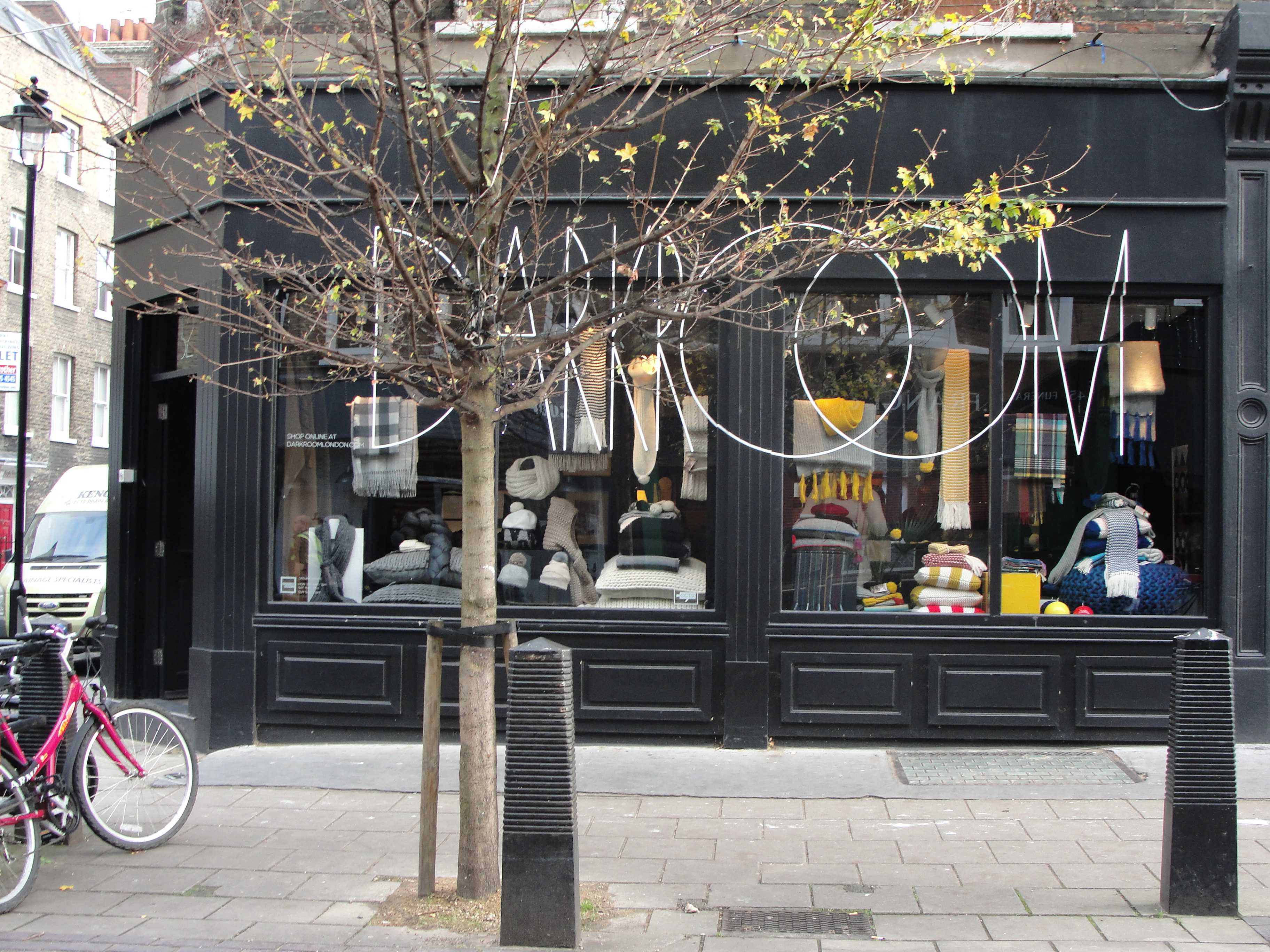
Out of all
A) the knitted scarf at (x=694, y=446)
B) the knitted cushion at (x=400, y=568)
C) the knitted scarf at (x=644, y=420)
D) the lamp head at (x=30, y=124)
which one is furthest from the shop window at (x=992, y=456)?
the lamp head at (x=30, y=124)

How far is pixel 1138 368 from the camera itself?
832cm

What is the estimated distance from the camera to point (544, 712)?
15.1 ft

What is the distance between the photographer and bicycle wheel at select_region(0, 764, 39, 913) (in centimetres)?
506

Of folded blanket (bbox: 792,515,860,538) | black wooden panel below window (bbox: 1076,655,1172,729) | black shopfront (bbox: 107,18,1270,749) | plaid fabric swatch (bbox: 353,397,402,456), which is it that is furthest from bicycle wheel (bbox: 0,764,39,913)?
black wooden panel below window (bbox: 1076,655,1172,729)

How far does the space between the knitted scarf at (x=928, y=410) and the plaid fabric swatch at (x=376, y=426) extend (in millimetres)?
3906

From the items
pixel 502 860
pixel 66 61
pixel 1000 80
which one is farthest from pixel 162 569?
pixel 66 61

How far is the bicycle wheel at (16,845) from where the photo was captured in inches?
199

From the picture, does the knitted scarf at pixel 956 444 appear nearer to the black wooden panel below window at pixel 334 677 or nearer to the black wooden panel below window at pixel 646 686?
the black wooden panel below window at pixel 646 686

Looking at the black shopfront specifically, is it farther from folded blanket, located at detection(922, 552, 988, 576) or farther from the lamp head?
the lamp head

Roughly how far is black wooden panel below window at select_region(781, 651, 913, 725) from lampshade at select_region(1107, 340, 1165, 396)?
8.53 ft

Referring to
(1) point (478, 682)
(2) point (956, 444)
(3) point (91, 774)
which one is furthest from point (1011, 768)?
(3) point (91, 774)

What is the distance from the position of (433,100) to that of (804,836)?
13.9ft

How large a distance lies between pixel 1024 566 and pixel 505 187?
192 inches

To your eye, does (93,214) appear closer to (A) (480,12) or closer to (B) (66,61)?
(B) (66,61)
